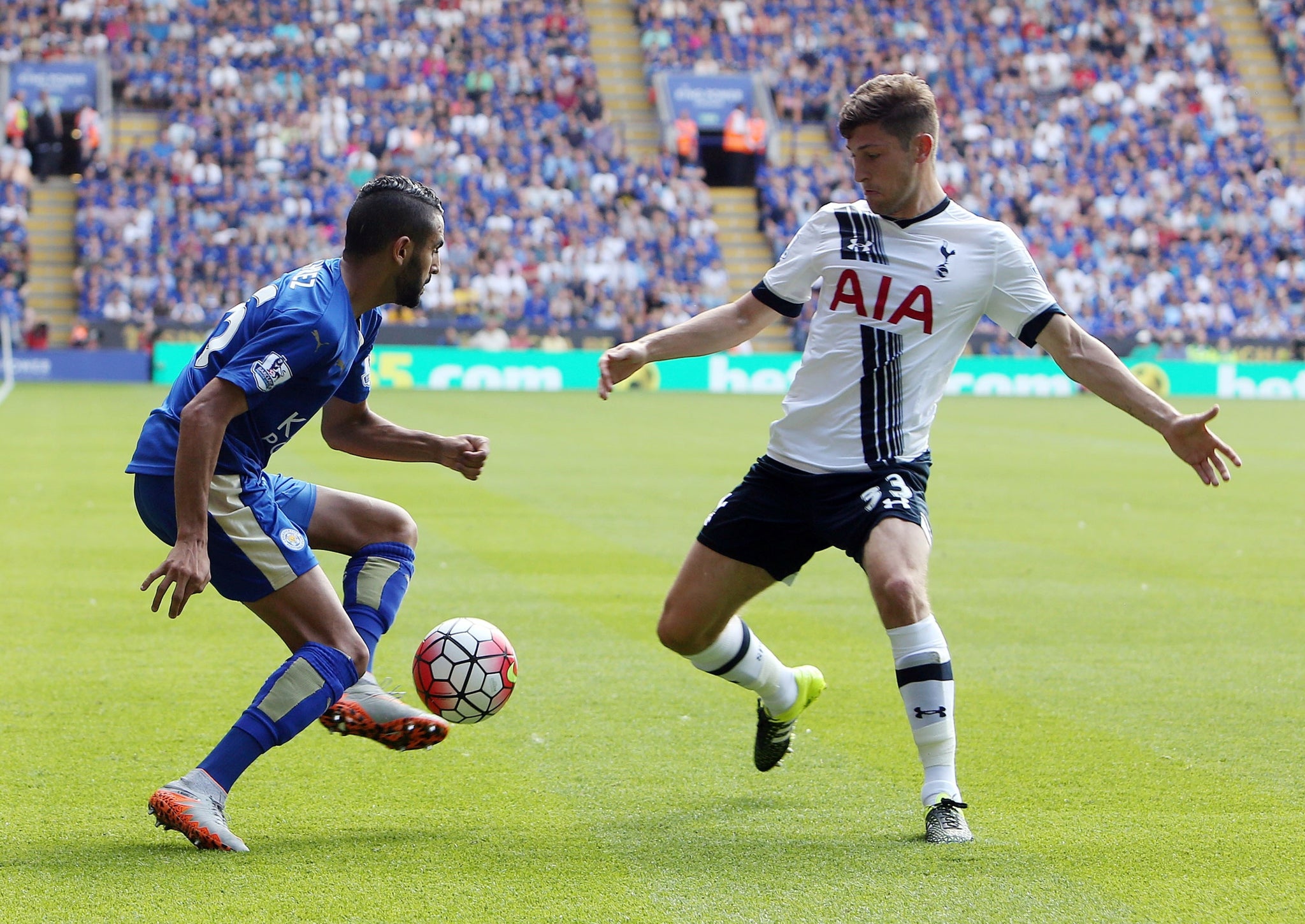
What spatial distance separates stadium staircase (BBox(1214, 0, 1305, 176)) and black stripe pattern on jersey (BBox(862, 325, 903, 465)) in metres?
39.6

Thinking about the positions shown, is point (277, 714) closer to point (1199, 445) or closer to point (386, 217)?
point (386, 217)

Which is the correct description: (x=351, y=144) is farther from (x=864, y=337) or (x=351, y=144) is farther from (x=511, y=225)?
(x=864, y=337)

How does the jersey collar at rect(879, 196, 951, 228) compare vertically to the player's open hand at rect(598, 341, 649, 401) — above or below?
above

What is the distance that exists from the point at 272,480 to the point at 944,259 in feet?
7.66

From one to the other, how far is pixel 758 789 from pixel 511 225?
96.1 feet

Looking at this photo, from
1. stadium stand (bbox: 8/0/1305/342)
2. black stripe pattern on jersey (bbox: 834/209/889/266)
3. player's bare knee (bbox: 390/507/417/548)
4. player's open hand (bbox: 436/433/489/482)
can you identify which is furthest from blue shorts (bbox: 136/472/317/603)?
stadium stand (bbox: 8/0/1305/342)

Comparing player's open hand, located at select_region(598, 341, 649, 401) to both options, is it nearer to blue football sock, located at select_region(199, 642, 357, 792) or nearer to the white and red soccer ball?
the white and red soccer ball

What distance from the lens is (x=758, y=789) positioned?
505cm

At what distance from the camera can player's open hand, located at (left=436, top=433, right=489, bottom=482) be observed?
197 inches

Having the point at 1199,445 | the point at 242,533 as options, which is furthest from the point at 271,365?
the point at 1199,445

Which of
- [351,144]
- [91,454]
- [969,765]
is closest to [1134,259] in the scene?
[351,144]

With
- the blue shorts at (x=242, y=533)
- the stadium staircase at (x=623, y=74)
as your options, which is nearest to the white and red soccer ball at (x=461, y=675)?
the blue shorts at (x=242, y=533)

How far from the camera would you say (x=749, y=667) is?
5203 mm

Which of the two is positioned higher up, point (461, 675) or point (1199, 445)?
point (1199, 445)
